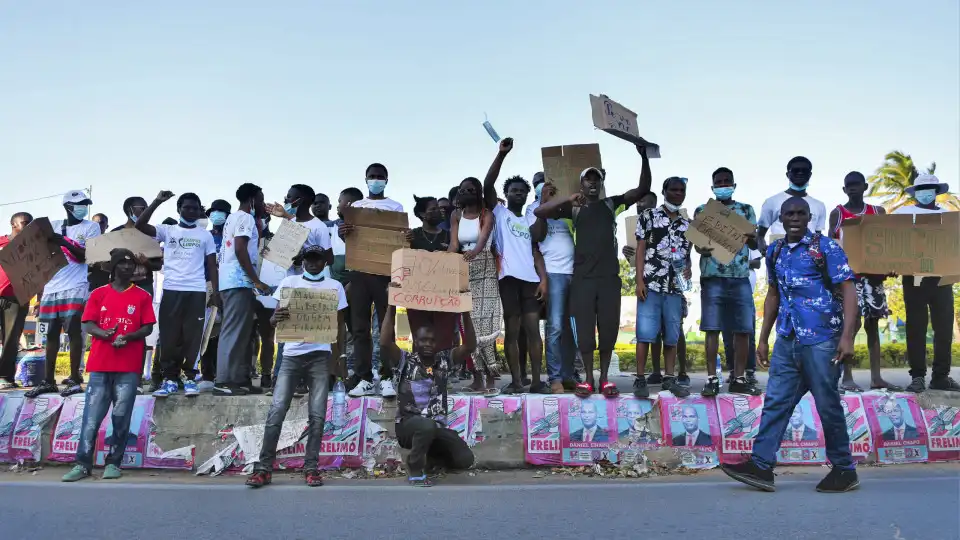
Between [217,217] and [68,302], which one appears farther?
[217,217]

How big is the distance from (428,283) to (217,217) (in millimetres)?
3482

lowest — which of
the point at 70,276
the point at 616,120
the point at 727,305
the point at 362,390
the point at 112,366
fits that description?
the point at 362,390

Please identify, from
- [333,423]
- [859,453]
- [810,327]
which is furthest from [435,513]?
[859,453]

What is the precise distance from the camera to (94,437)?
6.46m

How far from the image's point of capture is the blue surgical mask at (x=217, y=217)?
27.3ft

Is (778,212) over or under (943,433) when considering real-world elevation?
over

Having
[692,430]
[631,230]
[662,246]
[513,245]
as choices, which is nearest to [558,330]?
[513,245]

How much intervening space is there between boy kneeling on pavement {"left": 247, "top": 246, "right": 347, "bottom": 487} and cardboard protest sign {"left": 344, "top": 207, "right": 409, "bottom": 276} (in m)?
0.65

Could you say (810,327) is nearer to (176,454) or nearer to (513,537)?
(513,537)

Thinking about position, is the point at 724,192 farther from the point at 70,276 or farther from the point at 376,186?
the point at 70,276

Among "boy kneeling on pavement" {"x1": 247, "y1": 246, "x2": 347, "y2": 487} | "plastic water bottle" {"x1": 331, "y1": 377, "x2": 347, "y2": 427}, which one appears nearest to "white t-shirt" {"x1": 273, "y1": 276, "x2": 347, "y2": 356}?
"boy kneeling on pavement" {"x1": 247, "y1": 246, "x2": 347, "y2": 487}

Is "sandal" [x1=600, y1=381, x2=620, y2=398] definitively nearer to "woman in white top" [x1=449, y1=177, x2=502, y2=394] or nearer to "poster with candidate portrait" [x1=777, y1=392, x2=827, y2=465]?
"woman in white top" [x1=449, y1=177, x2=502, y2=394]

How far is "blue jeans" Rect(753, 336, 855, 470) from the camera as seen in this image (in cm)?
525

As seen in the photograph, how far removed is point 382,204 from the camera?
7.50 meters
